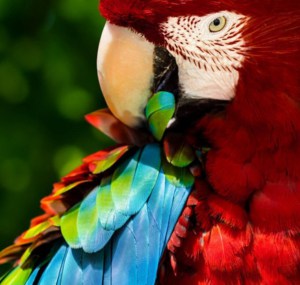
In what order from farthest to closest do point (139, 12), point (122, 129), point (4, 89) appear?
point (4, 89)
point (122, 129)
point (139, 12)

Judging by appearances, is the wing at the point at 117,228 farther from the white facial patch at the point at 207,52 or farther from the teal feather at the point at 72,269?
the white facial patch at the point at 207,52

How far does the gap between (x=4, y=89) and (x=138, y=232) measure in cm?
122

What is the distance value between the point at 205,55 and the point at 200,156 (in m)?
0.16

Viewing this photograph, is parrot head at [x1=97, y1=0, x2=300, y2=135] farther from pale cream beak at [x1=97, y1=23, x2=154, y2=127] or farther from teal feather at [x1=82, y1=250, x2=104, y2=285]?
teal feather at [x1=82, y1=250, x2=104, y2=285]

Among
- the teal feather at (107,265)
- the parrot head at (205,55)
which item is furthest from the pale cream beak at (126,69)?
the teal feather at (107,265)

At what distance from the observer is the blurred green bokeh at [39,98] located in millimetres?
2070

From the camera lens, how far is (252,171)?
1.02 meters

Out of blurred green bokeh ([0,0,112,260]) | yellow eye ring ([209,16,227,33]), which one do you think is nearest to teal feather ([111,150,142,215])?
yellow eye ring ([209,16,227,33])

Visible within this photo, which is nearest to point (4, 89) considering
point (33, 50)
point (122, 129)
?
point (33, 50)

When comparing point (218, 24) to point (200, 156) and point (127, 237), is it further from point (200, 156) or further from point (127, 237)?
point (127, 237)

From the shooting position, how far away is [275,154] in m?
1.02

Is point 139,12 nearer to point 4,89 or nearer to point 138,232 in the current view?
point 138,232

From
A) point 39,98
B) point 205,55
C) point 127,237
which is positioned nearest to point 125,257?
point 127,237

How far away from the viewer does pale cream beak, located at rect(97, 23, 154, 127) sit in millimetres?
1021
